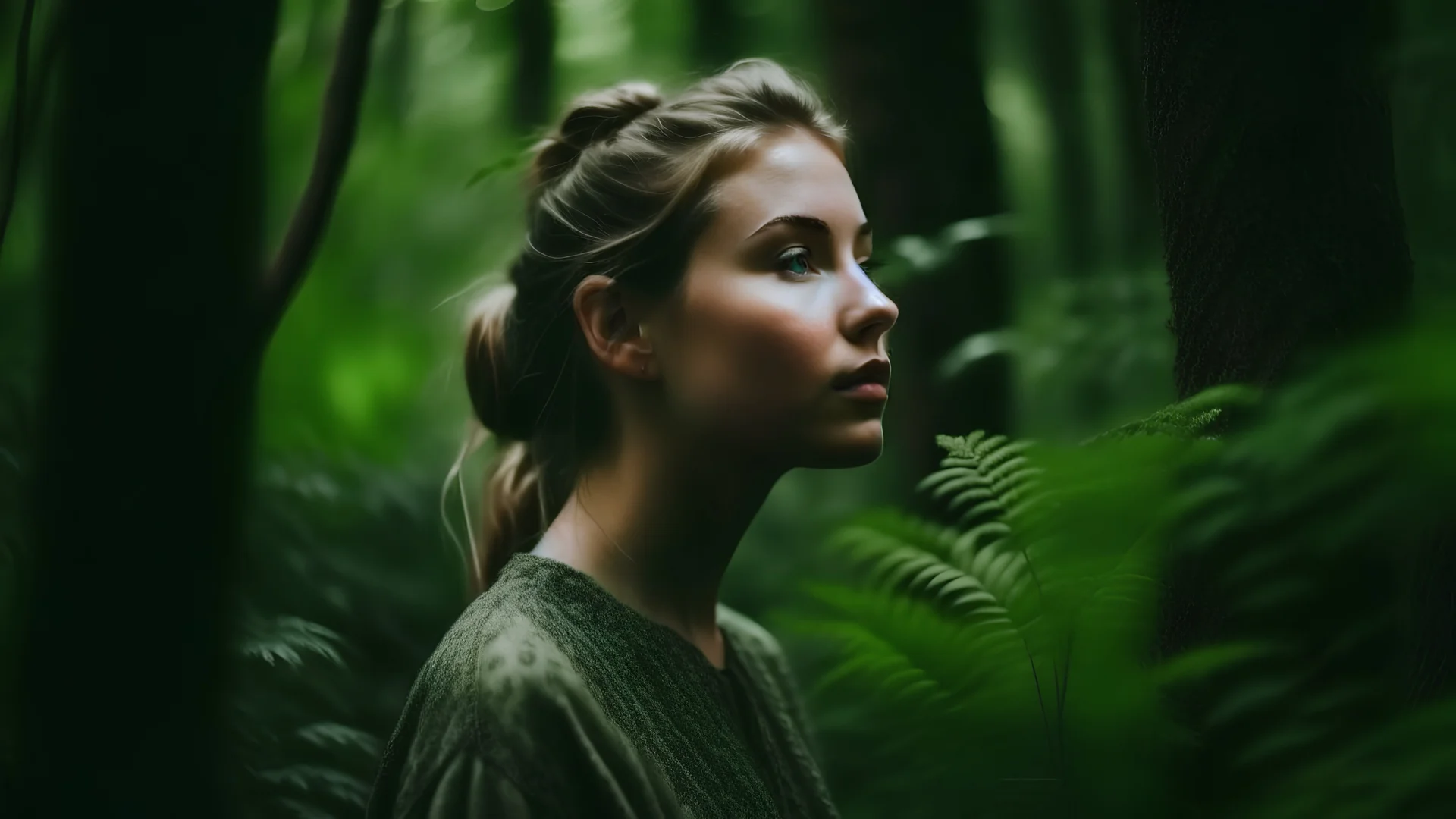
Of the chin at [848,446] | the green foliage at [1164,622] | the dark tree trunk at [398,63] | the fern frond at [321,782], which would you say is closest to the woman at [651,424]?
the chin at [848,446]

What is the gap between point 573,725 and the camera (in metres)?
1.39

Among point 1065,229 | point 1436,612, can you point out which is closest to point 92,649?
point 1436,612

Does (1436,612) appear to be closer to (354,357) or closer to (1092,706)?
(1092,706)

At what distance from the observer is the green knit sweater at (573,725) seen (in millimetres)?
1357

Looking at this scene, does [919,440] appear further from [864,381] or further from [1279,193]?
[1279,193]

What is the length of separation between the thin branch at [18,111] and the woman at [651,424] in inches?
27.3

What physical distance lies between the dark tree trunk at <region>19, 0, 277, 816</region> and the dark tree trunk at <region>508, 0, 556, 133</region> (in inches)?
105

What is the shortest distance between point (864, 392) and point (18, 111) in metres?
1.26

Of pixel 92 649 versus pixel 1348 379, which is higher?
pixel 1348 379

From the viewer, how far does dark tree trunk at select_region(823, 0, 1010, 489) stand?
8.16 ft

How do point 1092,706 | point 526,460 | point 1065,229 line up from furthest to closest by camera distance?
point 1065,229, point 526,460, point 1092,706

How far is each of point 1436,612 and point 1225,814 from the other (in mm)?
381

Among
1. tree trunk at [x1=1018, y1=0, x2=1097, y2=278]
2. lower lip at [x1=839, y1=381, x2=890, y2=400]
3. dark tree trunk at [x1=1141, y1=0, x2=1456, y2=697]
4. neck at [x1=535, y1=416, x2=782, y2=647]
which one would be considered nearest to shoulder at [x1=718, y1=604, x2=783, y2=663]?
neck at [x1=535, y1=416, x2=782, y2=647]

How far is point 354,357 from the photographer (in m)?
3.76
